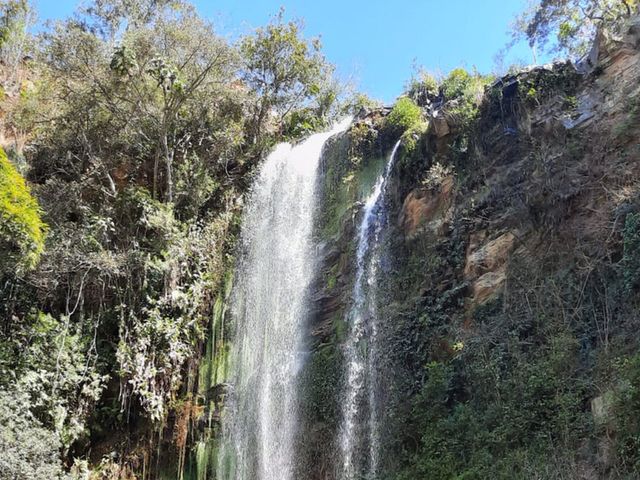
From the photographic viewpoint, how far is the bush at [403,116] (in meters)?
14.1

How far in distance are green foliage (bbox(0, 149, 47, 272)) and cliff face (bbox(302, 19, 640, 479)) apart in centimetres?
581

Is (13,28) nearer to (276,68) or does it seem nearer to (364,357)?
(276,68)

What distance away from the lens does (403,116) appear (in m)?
14.2

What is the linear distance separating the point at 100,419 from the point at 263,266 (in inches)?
194

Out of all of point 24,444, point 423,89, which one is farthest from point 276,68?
point 24,444

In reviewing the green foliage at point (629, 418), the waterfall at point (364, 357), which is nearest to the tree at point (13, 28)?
the waterfall at point (364, 357)

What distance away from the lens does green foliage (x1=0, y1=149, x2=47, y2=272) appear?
10667mm

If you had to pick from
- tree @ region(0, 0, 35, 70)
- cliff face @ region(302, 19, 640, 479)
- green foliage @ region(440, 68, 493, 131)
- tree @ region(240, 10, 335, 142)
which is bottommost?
cliff face @ region(302, 19, 640, 479)

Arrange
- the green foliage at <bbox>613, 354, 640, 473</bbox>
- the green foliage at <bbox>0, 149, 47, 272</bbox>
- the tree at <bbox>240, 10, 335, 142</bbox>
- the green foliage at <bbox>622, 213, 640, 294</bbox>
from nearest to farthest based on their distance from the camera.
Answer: the green foliage at <bbox>613, 354, 640, 473</bbox>
the green foliage at <bbox>622, 213, 640, 294</bbox>
the green foliage at <bbox>0, 149, 47, 272</bbox>
the tree at <bbox>240, 10, 335, 142</bbox>

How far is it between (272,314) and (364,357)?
9.58 feet

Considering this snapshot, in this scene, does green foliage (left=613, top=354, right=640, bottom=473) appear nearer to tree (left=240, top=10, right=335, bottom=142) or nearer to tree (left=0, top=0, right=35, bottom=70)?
tree (left=240, top=10, right=335, bottom=142)

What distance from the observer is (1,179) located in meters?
10.8

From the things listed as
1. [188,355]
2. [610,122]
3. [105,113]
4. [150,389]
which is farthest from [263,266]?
[610,122]

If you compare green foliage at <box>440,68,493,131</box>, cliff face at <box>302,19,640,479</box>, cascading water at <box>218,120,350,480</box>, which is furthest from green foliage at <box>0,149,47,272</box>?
green foliage at <box>440,68,493,131</box>
